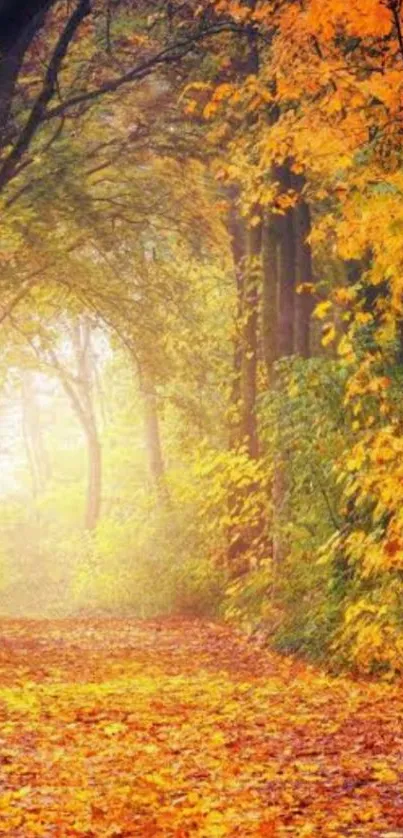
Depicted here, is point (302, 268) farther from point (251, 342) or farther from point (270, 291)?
point (251, 342)

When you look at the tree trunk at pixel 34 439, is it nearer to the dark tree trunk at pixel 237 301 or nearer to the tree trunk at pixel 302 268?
the dark tree trunk at pixel 237 301

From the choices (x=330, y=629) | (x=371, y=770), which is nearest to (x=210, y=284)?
(x=330, y=629)

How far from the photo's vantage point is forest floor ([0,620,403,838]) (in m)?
6.42

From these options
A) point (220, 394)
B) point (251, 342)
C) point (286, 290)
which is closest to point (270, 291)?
point (286, 290)

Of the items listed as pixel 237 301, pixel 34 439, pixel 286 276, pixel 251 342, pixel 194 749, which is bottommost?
pixel 194 749

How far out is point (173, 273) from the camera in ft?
73.4

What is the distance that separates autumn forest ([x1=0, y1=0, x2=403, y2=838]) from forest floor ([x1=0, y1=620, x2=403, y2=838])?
3 centimetres

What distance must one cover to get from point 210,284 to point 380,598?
514 inches

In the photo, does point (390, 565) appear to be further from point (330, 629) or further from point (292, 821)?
point (292, 821)

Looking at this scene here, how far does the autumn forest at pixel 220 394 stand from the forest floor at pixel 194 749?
0.11ft

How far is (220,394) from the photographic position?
24.1 metres

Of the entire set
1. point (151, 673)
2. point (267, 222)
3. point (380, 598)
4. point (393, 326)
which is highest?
point (267, 222)

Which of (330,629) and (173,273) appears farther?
(173,273)

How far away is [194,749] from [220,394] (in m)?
15.9
